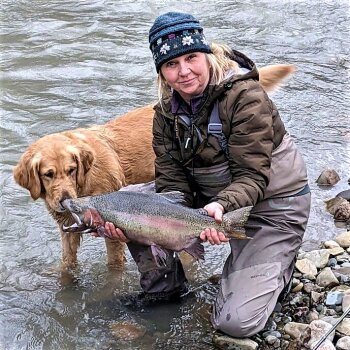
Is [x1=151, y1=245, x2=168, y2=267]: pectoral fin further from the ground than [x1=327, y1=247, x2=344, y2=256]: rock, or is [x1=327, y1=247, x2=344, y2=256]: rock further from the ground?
[x1=151, y1=245, x2=168, y2=267]: pectoral fin

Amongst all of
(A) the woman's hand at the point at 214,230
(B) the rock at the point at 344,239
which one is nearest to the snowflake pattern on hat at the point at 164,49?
(A) the woman's hand at the point at 214,230

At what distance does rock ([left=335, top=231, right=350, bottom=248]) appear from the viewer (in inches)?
229

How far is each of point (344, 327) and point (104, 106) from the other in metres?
5.54

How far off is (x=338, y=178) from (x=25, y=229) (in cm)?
328

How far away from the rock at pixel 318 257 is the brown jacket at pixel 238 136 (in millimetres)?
1192

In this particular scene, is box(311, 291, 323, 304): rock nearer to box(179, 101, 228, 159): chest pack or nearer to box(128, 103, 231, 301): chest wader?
box(128, 103, 231, 301): chest wader

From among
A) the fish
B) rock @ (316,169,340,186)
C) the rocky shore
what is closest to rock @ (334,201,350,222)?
the rocky shore

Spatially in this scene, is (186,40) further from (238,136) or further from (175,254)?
(175,254)

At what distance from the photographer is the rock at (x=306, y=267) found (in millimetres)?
5418

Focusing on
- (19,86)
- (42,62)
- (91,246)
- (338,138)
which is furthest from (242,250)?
(42,62)

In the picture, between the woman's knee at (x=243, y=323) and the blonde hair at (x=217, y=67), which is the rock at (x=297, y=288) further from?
the blonde hair at (x=217, y=67)

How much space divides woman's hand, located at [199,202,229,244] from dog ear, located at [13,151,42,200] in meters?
1.71

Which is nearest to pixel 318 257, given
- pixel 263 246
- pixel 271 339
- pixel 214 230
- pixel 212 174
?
pixel 263 246

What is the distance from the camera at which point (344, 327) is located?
4.61 metres
